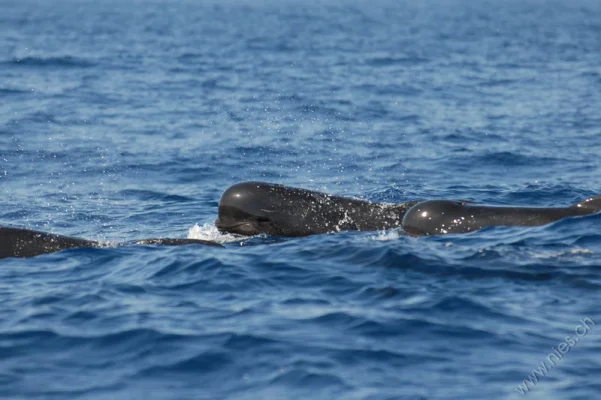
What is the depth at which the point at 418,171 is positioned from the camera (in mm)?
19547

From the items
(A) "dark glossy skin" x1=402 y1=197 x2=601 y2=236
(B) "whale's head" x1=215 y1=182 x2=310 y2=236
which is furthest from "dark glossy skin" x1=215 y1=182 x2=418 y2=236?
(A) "dark glossy skin" x1=402 y1=197 x2=601 y2=236

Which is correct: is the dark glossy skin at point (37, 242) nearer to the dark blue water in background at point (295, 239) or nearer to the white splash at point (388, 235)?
the dark blue water in background at point (295, 239)

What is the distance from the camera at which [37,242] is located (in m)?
12.2

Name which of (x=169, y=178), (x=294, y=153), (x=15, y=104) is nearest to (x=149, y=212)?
(x=169, y=178)

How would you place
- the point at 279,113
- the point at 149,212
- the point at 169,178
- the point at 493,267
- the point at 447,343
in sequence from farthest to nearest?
1. the point at 279,113
2. the point at 169,178
3. the point at 149,212
4. the point at 493,267
5. the point at 447,343

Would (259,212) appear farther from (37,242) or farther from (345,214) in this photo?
(37,242)

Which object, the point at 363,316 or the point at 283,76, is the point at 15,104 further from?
the point at 363,316

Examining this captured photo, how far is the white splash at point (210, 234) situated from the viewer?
1295 cm

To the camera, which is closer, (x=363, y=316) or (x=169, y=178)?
(x=363, y=316)

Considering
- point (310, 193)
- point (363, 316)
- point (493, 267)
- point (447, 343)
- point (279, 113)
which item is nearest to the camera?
point (447, 343)

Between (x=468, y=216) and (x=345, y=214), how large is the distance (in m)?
1.64

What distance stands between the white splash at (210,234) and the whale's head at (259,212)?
0.40 ft

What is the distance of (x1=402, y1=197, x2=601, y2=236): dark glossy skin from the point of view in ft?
40.5

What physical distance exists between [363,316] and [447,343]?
0.94 meters
